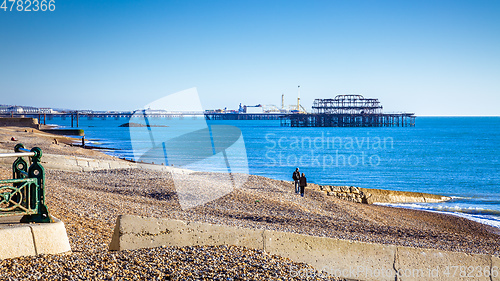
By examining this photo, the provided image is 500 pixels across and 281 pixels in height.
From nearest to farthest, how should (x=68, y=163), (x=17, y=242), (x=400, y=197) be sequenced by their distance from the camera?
(x=17, y=242) < (x=68, y=163) < (x=400, y=197)

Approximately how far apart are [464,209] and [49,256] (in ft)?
69.4

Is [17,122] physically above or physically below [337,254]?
below

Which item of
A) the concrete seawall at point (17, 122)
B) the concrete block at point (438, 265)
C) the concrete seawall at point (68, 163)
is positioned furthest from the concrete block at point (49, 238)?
the concrete seawall at point (17, 122)

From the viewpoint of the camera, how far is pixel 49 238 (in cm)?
588

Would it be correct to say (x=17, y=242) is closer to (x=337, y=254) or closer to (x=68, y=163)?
(x=337, y=254)

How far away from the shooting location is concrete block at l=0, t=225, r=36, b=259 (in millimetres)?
5410

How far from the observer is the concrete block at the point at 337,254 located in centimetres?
681

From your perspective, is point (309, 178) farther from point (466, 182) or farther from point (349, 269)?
point (349, 269)

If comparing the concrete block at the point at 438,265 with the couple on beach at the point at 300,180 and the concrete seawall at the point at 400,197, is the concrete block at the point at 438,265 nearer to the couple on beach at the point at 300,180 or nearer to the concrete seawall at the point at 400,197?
the couple on beach at the point at 300,180

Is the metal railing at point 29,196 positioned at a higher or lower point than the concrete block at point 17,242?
higher

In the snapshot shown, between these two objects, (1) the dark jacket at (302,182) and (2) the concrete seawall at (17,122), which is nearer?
(1) the dark jacket at (302,182)

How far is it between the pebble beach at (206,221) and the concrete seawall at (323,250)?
0.32 metres

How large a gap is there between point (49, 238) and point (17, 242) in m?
0.42

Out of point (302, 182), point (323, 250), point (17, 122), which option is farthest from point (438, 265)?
point (17, 122)
